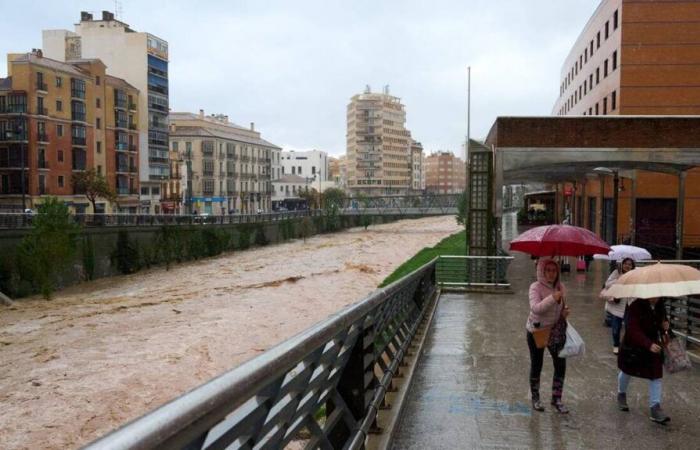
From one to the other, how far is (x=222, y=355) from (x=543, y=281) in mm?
12449

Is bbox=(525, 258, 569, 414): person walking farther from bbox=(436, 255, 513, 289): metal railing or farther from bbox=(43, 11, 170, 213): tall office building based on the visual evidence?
bbox=(43, 11, 170, 213): tall office building

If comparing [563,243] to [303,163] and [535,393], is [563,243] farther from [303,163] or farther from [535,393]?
[303,163]

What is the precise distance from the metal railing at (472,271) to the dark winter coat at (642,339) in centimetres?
1054

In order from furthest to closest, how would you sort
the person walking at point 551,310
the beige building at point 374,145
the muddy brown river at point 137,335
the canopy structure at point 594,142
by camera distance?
the beige building at point 374,145
the canopy structure at point 594,142
the muddy brown river at point 137,335
the person walking at point 551,310

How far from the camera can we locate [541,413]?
22.3 ft

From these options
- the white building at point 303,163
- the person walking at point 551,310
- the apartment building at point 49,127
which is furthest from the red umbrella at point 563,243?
the white building at point 303,163

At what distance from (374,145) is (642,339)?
167615mm

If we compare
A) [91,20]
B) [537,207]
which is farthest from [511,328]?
[91,20]

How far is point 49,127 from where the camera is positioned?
57.2m

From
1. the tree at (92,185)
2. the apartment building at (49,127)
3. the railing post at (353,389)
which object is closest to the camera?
the railing post at (353,389)

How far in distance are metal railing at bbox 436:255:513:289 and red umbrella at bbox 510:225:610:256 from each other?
9.60m

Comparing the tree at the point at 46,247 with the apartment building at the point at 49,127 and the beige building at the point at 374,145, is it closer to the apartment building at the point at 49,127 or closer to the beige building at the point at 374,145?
the apartment building at the point at 49,127

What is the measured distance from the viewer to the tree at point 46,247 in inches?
1296

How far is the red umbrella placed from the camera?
7.40 meters
